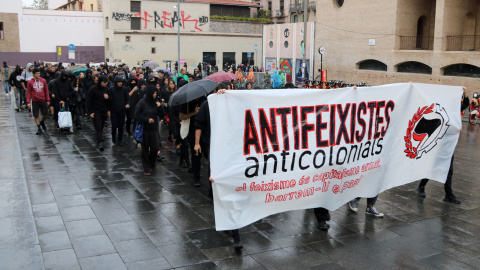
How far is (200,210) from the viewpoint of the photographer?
7.37 meters

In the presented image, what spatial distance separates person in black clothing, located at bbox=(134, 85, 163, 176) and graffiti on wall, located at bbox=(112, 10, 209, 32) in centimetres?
3967

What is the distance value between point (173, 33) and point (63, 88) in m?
38.2

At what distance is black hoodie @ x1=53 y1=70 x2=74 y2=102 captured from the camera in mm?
14312

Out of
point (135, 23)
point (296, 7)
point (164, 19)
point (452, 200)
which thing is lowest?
point (452, 200)

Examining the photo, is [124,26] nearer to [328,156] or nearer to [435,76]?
[435,76]

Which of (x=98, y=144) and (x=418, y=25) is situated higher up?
(x=418, y=25)

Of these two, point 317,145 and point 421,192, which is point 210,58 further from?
point 317,145

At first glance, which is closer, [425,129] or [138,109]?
[425,129]

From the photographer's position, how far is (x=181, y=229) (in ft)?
21.4

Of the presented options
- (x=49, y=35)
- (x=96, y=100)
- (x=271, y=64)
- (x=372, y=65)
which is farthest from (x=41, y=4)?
(x=96, y=100)

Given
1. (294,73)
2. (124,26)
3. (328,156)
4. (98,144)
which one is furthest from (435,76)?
(124,26)

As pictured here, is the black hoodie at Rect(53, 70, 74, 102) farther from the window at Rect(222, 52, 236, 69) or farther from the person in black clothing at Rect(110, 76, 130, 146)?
the window at Rect(222, 52, 236, 69)

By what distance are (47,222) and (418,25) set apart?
30686 millimetres

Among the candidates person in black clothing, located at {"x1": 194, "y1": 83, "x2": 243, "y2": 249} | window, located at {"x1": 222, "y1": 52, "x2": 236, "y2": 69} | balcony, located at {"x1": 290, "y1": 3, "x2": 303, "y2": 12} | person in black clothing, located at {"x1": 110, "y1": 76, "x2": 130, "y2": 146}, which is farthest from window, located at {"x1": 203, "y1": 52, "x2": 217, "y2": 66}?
person in black clothing, located at {"x1": 194, "y1": 83, "x2": 243, "y2": 249}
